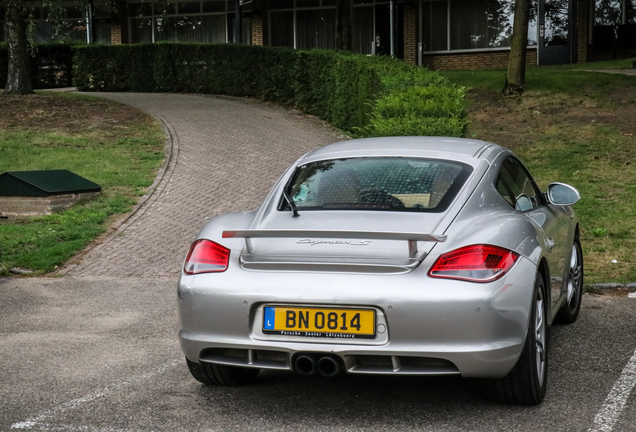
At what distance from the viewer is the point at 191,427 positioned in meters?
4.42

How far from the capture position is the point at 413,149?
214 inches

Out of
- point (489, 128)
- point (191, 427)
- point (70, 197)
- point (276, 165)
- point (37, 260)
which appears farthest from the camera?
point (489, 128)

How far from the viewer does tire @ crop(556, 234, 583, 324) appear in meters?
6.37

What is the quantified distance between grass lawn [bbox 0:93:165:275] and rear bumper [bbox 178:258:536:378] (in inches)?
210

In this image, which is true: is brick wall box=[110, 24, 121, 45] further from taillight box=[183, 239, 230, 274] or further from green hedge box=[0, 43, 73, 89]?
taillight box=[183, 239, 230, 274]

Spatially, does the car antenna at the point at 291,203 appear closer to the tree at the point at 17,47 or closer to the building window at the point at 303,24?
the tree at the point at 17,47

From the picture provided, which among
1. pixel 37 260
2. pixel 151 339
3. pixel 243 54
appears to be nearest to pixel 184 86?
pixel 243 54

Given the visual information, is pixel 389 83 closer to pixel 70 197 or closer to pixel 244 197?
pixel 244 197

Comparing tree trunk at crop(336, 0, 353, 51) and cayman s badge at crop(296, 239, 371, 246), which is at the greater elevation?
tree trunk at crop(336, 0, 353, 51)

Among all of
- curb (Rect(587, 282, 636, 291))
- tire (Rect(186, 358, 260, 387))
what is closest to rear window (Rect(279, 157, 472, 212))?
tire (Rect(186, 358, 260, 387))

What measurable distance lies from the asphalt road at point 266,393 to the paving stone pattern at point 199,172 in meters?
2.94

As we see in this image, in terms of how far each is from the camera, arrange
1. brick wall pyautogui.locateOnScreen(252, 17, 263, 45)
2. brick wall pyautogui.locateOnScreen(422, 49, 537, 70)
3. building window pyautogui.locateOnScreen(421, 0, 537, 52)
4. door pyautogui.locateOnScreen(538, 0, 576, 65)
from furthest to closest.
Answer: brick wall pyautogui.locateOnScreen(252, 17, 263, 45), building window pyautogui.locateOnScreen(421, 0, 537, 52), brick wall pyautogui.locateOnScreen(422, 49, 537, 70), door pyautogui.locateOnScreen(538, 0, 576, 65)

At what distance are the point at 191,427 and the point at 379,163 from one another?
75.1 inches

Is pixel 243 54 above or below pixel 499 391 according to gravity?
above
